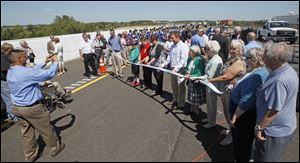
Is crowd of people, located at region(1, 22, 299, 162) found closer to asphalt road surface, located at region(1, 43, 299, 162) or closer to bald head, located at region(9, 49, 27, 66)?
bald head, located at region(9, 49, 27, 66)

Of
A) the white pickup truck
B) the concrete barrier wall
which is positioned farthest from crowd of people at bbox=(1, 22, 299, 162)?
the white pickup truck

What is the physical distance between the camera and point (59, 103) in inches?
270

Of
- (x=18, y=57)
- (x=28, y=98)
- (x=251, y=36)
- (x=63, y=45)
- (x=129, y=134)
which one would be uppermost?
(x=251, y=36)

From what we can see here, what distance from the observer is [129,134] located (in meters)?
5.05

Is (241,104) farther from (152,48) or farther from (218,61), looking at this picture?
(152,48)

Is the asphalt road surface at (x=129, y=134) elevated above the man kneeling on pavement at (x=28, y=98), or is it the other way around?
the man kneeling on pavement at (x=28, y=98)

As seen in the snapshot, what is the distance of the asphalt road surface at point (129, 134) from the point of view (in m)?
4.21

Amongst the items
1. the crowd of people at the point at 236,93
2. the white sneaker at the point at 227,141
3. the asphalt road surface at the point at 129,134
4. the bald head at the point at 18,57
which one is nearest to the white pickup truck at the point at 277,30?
the asphalt road surface at the point at 129,134

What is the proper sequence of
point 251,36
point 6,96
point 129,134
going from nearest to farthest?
1. point 129,134
2. point 6,96
3. point 251,36

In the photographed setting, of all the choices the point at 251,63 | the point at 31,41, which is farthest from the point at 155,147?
the point at 31,41

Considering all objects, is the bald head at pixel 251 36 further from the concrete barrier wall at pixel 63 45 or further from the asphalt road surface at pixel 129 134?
the concrete barrier wall at pixel 63 45

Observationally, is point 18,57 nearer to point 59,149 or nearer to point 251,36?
point 59,149

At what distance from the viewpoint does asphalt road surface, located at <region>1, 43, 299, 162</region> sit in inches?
166

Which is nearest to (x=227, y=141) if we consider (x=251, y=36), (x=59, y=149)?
(x=59, y=149)
